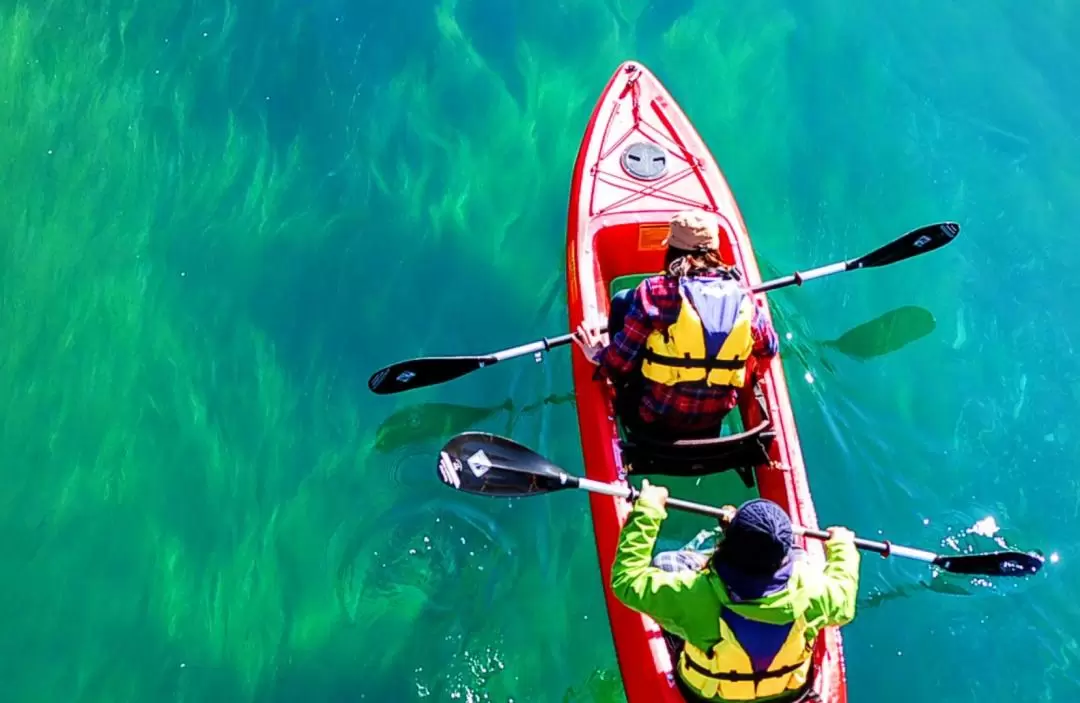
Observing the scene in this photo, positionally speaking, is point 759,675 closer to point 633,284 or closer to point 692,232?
point 692,232

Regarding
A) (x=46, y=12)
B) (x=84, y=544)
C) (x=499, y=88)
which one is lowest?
(x=84, y=544)

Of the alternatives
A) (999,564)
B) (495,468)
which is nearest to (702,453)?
(495,468)

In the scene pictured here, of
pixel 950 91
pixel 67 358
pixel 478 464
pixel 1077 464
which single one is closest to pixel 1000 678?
pixel 1077 464

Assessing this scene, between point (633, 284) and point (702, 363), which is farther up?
point (633, 284)

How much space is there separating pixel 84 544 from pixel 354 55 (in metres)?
3.68

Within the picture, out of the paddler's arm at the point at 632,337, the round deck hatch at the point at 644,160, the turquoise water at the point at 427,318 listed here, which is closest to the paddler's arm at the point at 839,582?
the paddler's arm at the point at 632,337

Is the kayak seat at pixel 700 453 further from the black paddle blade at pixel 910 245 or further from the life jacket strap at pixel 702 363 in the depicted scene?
the black paddle blade at pixel 910 245

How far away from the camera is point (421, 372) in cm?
566

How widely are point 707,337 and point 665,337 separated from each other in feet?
0.60

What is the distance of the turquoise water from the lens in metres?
5.37

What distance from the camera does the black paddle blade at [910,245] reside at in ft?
19.1

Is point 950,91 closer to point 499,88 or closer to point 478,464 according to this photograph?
point 499,88

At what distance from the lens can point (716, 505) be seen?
18.1 ft

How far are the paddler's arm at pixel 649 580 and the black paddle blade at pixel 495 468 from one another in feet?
2.92
